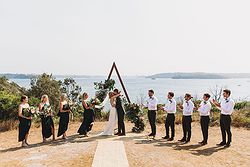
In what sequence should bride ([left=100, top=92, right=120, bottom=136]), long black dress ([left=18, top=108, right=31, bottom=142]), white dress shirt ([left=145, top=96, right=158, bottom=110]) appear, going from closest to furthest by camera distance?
long black dress ([left=18, top=108, right=31, bottom=142]) → white dress shirt ([left=145, top=96, right=158, bottom=110]) → bride ([left=100, top=92, right=120, bottom=136])

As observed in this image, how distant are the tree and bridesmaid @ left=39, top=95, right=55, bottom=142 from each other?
2068 centimetres

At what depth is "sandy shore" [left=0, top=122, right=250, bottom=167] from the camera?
9.65 m

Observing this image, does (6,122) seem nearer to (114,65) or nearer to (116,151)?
(114,65)

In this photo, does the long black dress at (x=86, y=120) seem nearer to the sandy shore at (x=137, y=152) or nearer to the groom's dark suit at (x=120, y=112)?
the sandy shore at (x=137, y=152)

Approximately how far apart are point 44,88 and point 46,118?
21786 mm

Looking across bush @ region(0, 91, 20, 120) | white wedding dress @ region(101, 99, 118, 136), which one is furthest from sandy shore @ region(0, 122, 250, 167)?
bush @ region(0, 91, 20, 120)

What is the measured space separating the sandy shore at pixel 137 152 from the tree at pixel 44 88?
19652 mm

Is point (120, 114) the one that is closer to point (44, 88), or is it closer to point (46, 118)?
point (46, 118)

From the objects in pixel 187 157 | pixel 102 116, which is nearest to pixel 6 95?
pixel 102 116

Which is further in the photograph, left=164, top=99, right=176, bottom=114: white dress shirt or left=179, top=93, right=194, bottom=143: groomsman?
left=164, top=99, right=176, bottom=114: white dress shirt

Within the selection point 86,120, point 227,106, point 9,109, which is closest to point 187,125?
point 227,106

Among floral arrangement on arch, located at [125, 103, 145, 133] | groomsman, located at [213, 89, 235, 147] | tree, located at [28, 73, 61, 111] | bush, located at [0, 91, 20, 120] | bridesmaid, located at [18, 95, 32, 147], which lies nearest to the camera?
groomsman, located at [213, 89, 235, 147]

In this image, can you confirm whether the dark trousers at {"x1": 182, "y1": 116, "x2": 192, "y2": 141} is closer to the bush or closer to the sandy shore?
the sandy shore

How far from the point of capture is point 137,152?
1064 cm
